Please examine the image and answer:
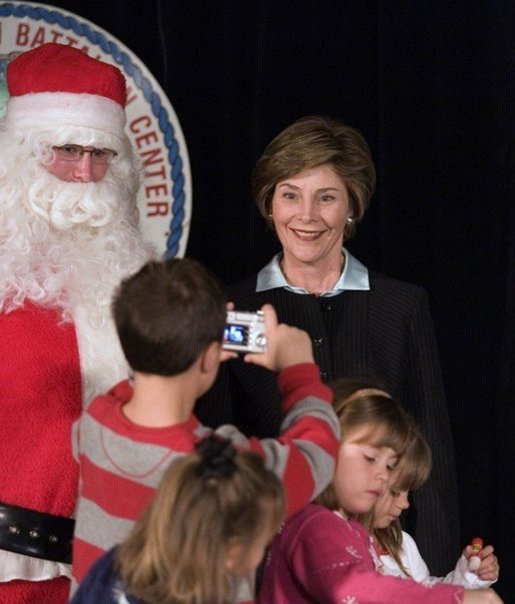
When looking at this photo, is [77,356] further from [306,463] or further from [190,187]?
[190,187]

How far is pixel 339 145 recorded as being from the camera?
287 cm

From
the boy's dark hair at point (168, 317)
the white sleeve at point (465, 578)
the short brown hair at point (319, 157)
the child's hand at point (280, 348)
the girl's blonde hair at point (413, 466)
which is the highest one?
the short brown hair at point (319, 157)

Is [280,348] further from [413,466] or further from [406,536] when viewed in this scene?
[406,536]

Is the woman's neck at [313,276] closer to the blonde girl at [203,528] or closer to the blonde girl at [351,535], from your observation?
the blonde girl at [351,535]

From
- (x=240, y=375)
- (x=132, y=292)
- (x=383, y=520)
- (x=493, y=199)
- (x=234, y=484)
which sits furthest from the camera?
(x=493, y=199)

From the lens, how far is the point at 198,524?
1865 millimetres

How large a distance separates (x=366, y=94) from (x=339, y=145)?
726 mm

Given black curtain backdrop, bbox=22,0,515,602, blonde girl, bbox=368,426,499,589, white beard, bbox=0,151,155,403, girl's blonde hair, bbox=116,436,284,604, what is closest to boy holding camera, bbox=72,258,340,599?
girl's blonde hair, bbox=116,436,284,604

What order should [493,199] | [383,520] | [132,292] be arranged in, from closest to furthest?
[132,292] → [383,520] → [493,199]

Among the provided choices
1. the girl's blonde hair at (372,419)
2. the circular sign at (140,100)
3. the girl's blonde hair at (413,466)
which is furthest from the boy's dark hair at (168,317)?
the circular sign at (140,100)

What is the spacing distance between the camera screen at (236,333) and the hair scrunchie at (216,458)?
0.84 ft

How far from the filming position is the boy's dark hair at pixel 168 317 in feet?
6.55

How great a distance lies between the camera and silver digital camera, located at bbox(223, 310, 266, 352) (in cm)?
212

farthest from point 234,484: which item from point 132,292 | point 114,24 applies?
point 114,24
